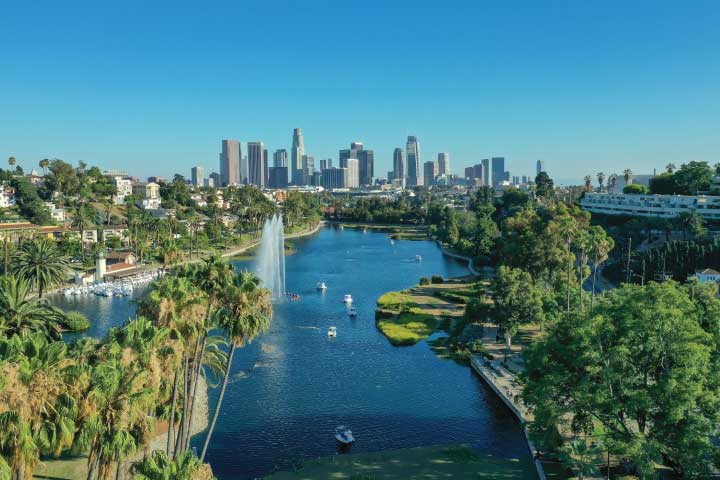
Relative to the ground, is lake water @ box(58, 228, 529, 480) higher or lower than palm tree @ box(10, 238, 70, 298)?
lower

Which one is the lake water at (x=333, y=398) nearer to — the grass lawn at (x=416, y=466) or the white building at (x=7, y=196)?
the grass lawn at (x=416, y=466)

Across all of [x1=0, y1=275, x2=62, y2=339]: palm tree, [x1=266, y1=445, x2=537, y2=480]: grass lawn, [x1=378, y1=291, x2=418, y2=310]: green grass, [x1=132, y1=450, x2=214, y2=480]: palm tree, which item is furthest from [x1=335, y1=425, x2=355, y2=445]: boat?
[x1=378, y1=291, x2=418, y2=310]: green grass

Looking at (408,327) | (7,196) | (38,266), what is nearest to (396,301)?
(408,327)

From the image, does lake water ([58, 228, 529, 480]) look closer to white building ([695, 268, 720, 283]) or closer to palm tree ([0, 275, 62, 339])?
palm tree ([0, 275, 62, 339])

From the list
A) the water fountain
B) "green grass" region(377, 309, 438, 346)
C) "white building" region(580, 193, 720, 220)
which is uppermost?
"white building" region(580, 193, 720, 220)

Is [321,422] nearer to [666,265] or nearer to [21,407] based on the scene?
[21,407]

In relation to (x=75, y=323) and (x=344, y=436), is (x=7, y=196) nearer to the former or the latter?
(x=75, y=323)

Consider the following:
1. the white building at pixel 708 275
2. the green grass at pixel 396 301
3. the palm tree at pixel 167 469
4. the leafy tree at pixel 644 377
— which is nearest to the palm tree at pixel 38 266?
the green grass at pixel 396 301
